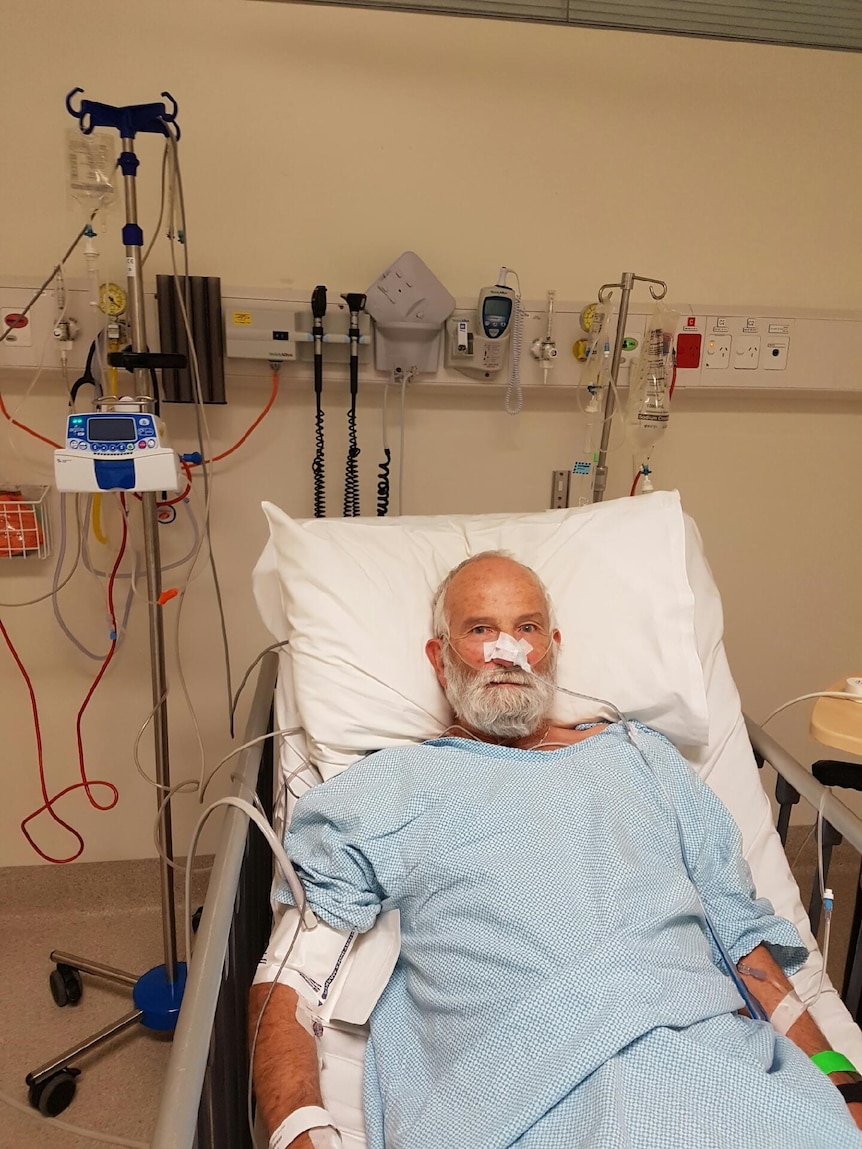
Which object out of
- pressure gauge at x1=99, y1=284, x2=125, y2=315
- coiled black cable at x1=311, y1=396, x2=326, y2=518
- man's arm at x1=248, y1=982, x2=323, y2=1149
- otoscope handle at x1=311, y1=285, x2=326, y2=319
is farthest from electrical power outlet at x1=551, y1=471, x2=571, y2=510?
man's arm at x1=248, y1=982, x2=323, y2=1149

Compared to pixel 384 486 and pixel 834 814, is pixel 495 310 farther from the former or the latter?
pixel 834 814

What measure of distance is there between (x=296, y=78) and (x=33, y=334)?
33.0 inches

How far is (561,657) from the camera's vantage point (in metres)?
1.48

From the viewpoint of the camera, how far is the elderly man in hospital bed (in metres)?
0.88

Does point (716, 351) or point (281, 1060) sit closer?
point (281, 1060)

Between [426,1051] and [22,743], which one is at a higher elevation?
[426,1051]

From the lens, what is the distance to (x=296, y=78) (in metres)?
1.81

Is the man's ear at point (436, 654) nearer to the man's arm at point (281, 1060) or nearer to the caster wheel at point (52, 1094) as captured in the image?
the man's arm at point (281, 1060)

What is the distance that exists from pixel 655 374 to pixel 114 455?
123 centimetres

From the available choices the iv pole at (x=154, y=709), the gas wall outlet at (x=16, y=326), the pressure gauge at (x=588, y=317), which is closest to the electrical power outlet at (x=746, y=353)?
the pressure gauge at (x=588, y=317)

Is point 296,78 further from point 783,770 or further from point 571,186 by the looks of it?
point 783,770

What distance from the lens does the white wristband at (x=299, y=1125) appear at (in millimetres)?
877

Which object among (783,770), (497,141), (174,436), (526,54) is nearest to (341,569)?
(174,436)

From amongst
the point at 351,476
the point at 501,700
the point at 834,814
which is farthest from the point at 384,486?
the point at 834,814
